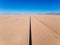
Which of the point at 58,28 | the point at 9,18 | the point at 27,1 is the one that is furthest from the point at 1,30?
the point at 58,28

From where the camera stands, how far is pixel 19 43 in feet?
2.10

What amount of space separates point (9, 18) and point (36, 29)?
258mm

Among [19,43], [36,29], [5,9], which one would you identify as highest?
[5,9]

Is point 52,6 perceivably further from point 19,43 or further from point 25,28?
point 19,43

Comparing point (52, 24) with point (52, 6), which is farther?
point (52, 6)

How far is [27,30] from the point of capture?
26.7 inches

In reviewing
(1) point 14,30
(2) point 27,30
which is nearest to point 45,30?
(2) point 27,30

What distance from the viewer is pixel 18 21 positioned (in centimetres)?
70

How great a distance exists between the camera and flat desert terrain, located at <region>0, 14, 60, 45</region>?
0.65 m

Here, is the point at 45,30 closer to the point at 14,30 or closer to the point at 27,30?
the point at 27,30

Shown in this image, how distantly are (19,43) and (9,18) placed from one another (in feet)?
0.78

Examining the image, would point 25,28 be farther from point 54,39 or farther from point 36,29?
point 54,39

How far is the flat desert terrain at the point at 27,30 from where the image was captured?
650 millimetres

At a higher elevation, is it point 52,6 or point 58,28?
point 52,6
